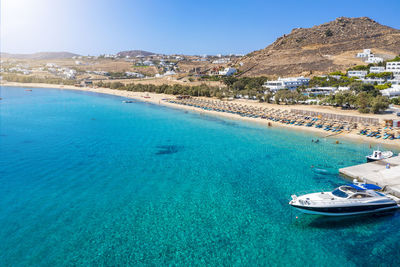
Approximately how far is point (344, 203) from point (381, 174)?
8.26 metres

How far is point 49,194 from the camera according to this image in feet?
71.8

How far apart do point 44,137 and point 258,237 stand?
40.1m

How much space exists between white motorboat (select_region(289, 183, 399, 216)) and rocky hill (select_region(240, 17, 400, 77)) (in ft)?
267

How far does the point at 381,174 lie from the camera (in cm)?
2211

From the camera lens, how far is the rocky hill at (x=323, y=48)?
316 feet

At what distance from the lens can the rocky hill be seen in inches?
3787

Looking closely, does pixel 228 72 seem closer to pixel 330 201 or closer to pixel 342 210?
pixel 330 201

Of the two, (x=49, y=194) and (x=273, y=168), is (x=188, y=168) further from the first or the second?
(x=49, y=194)

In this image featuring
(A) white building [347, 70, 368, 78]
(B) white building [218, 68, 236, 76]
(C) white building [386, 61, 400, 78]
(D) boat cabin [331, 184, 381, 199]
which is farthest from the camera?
(B) white building [218, 68, 236, 76]

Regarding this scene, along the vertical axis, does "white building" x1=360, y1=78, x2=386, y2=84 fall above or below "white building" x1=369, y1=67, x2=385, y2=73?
below

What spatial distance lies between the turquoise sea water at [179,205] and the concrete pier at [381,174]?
1.69m

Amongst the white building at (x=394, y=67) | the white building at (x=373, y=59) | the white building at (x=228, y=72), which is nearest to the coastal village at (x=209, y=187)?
the white building at (x=394, y=67)

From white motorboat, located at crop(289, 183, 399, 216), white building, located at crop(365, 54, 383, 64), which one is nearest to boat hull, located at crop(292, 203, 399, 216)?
white motorboat, located at crop(289, 183, 399, 216)

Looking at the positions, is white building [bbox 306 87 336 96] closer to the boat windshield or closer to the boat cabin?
the boat cabin
